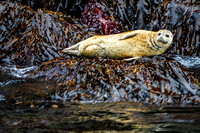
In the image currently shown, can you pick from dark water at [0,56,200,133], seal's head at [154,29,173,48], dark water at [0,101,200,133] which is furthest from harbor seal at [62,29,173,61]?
dark water at [0,101,200,133]

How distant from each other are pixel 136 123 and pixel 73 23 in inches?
179

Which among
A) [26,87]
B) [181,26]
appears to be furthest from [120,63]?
[181,26]

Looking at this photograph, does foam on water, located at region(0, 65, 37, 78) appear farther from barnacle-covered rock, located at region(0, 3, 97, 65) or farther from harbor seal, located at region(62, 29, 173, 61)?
harbor seal, located at region(62, 29, 173, 61)

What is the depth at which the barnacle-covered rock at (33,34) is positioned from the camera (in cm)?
565

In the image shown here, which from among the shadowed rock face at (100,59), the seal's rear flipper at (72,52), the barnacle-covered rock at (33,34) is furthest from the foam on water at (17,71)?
the seal's rear flipper at (72,52)

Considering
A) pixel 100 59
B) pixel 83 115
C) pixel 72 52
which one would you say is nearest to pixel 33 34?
pixel 72 52

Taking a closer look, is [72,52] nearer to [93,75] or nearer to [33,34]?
[33,34]

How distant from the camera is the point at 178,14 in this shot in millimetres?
6465

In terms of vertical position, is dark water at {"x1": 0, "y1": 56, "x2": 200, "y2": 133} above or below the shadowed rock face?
below

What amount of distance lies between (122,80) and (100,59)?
0.92 metres

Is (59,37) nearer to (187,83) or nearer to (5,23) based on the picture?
(5,23)

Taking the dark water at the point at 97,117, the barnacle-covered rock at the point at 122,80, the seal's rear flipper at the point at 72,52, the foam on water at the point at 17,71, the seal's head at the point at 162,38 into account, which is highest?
the seal's head at the point at 162,38

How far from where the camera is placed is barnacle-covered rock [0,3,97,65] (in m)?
5.65

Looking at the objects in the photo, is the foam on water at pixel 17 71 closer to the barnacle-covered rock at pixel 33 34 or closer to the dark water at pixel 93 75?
the dark water at pixel 93 75
